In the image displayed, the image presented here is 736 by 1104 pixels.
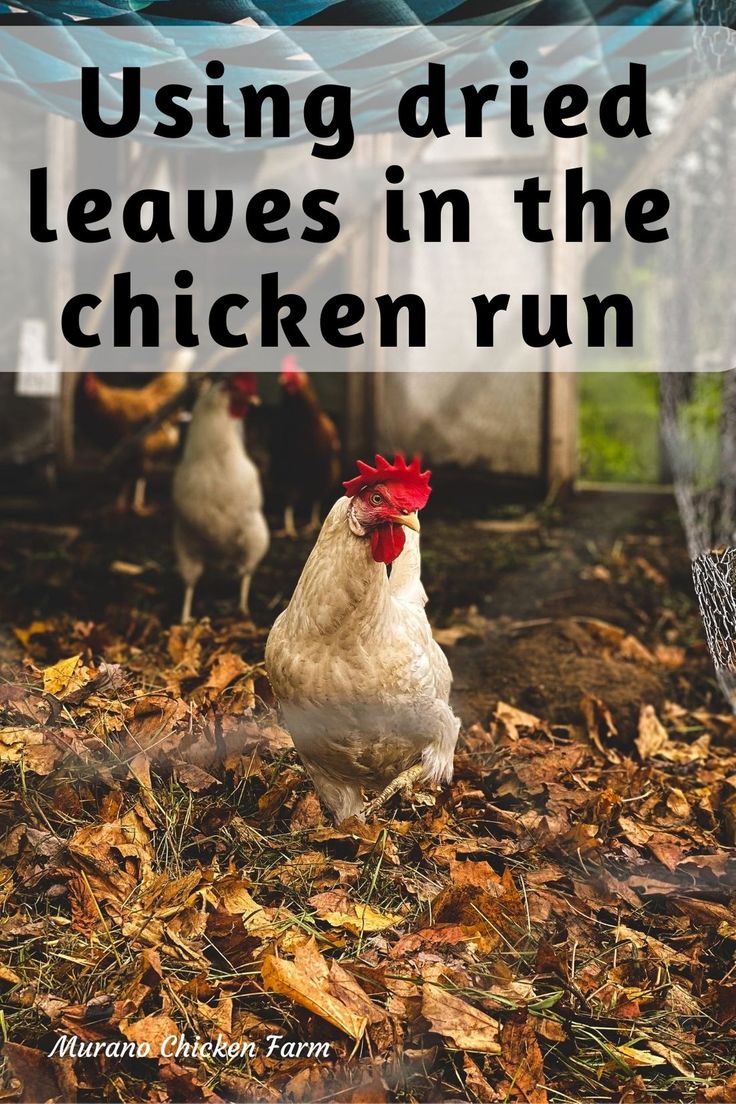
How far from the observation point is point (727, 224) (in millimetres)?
4895

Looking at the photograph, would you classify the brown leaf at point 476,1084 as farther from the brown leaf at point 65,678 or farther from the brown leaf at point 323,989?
the brown leaf at point 65,678

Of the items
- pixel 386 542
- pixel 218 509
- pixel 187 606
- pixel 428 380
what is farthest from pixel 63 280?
pixel 386 542

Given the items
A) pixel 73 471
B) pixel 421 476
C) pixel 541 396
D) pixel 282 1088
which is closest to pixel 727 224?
pixel 541 396

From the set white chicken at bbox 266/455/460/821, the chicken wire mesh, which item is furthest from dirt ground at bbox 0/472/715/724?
white chicken at bbox 266/455/460/821

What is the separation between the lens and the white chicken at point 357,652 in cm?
162

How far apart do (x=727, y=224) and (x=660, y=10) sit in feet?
9.01

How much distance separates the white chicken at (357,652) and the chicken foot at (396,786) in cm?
3

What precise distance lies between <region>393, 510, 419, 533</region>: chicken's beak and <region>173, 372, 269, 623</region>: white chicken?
72.6 inches

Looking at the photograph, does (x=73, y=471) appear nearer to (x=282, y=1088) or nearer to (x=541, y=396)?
(x=541, y=396)

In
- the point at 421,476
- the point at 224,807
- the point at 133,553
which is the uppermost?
the point at 421,476

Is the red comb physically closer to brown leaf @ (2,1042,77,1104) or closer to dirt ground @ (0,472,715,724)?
brown leaf @ (2,1042,77,1104)

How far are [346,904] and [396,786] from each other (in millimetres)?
275

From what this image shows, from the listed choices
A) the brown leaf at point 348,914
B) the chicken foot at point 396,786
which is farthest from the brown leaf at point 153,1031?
the chicken foot at point 396,786

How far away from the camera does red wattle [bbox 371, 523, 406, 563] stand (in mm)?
1620
